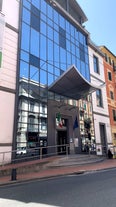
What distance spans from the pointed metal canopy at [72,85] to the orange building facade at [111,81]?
9.46 metres

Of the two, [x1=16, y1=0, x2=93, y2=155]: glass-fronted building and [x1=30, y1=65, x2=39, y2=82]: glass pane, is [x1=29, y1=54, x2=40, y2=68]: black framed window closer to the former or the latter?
[x1=16, y1=0, x2=93, y2=155]: glass-fronted building

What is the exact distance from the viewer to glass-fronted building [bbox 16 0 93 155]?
16170 millimetres

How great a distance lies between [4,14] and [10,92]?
6637 millimetres

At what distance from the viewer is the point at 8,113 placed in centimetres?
1468

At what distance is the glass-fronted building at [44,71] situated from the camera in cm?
1617

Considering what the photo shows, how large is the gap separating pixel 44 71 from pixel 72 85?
3.08 metres

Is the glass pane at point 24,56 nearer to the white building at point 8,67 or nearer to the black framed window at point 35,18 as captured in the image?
the white building at point 8,67

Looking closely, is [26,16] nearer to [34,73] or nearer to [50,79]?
[34,73]

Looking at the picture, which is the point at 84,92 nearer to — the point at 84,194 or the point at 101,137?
the point at 101,137

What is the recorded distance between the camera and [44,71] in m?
18.8

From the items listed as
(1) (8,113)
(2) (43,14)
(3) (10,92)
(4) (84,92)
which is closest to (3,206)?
(1) (8,113)

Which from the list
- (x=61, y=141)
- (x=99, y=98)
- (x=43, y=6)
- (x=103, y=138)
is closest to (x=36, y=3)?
(x=43, y=6)

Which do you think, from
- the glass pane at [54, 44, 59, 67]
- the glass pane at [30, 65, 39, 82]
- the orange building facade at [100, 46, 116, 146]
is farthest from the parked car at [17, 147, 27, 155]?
the orange building facade at [100, 46, 116, 146]

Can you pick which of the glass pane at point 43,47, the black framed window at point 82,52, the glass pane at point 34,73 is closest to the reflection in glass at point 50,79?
the glass pane at point 34,73
